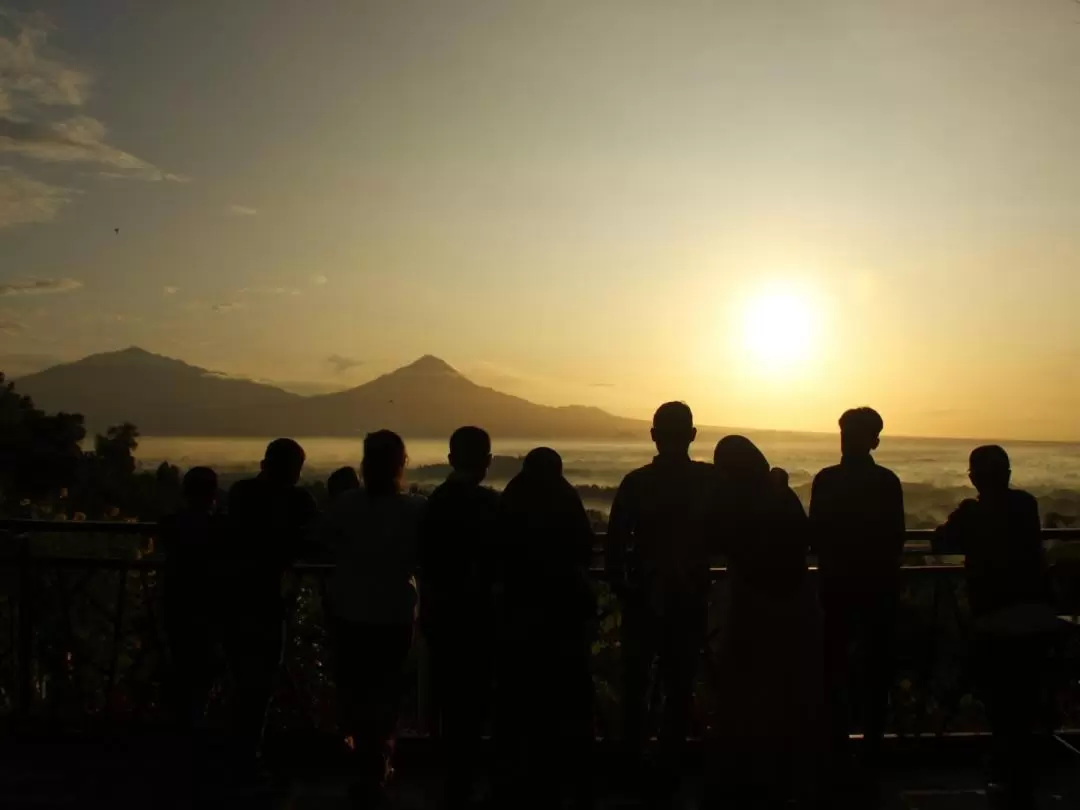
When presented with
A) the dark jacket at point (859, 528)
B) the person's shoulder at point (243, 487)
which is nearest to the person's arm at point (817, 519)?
the dark jacket at point (859, 528)

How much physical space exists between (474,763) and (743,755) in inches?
53.2

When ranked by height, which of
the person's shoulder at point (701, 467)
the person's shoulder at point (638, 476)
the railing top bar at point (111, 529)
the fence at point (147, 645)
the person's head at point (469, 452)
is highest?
the person's head at point (469, 452)

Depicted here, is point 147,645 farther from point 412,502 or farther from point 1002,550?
point 1002,550

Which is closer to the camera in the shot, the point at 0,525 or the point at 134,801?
the point at 134,801

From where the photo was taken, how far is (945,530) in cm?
469

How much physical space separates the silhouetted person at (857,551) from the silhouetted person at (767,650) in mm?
600

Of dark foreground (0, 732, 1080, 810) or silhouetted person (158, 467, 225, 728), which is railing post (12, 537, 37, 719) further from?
silhouetted person (158, 467, 225, 728)

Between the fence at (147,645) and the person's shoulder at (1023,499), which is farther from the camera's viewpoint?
the fence at (147,645)

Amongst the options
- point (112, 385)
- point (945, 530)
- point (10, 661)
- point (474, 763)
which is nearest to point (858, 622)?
point (945, 530)

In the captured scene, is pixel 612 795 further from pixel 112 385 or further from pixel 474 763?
pixel 112 385

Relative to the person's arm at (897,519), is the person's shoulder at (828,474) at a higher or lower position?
higher

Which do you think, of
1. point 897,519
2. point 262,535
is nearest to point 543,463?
point 262,535

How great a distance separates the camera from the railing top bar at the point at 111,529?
5375 mm

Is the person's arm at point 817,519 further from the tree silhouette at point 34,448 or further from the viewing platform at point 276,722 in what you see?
the tree silhouette at point 34,448
